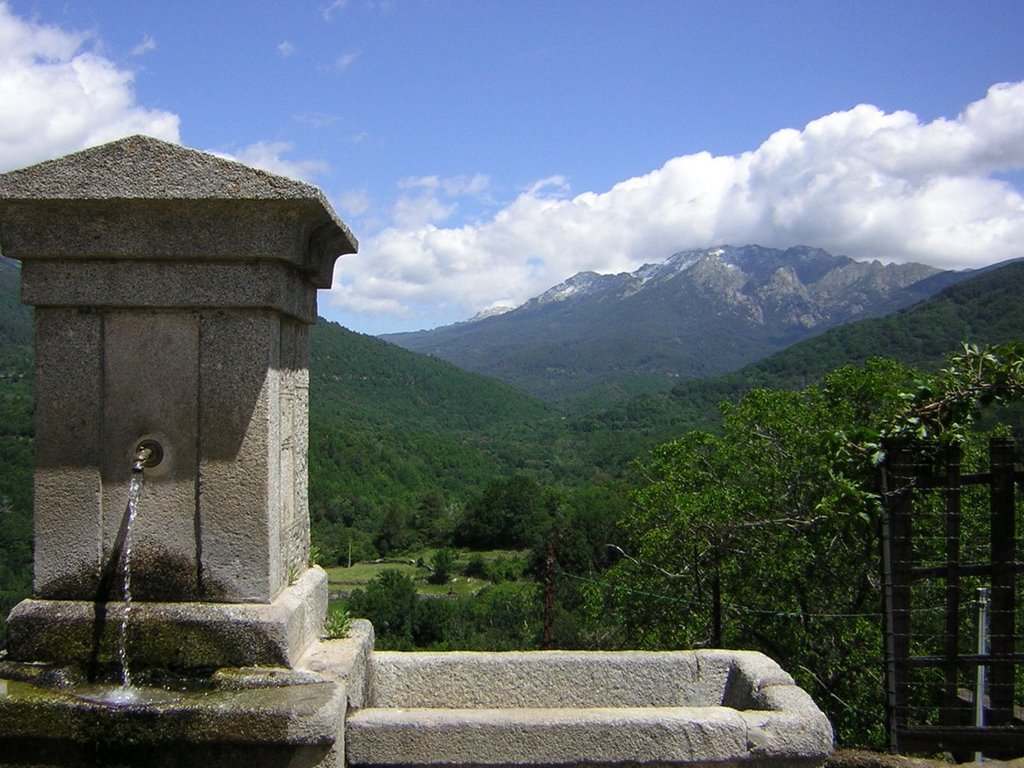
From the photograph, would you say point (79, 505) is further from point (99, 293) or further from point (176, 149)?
point (176, 149)

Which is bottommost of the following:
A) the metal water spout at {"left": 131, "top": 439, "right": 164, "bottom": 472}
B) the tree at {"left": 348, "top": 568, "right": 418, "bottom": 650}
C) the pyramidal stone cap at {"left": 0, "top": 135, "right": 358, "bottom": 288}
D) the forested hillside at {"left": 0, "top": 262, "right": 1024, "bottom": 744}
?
the tree at {"left": 348, "top": 568, "right": 418, "bottom": 650}

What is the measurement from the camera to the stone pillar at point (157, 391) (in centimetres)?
303

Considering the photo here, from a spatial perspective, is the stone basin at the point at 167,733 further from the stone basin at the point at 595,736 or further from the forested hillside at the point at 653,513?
the forested hillside at the point at 653,513

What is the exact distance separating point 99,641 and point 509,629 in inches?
1070

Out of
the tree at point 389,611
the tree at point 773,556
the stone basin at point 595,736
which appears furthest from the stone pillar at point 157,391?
the tree at point 389,611

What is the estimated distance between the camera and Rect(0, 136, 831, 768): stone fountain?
2834 millimetres

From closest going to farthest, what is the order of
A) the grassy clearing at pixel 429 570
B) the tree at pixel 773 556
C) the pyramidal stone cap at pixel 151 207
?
the pyramidal stone cap at pixel 151 207, the tree at pixel 773 556, the grassy clearing at pixel 429 570

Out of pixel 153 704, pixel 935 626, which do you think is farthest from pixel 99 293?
pixel 935 626

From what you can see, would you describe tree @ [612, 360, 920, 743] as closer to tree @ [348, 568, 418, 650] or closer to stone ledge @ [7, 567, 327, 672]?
stone ledge @ [7, 567, 327, 672]

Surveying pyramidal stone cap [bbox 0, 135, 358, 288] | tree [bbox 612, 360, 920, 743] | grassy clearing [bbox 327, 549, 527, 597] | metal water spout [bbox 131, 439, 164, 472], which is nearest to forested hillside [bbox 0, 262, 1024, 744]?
tree [bbox 612, 360, 920, 743]

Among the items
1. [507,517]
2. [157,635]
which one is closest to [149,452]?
[157,635]

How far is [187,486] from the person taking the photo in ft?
10.0

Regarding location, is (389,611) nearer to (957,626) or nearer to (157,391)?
(957,626)

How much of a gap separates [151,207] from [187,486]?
3.16ft
